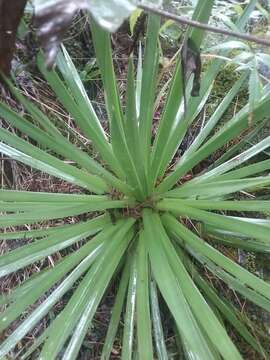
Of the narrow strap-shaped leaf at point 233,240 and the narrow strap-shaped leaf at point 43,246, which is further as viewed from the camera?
the narrow strap-shaped leaf at point 233,240

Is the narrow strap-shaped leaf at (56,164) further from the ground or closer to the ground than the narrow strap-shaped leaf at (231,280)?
further from the ground

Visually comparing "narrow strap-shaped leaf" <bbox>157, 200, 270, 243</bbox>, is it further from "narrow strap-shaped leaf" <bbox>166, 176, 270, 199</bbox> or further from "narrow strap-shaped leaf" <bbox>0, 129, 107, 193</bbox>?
"narrow strap-shaped leaf" <bbox>0, 129, 107, 193</bbox>

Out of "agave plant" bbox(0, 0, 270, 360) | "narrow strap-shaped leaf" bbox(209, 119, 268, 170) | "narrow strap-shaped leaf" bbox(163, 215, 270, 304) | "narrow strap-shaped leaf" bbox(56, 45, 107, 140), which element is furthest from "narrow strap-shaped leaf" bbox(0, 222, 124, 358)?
"narrow strap-shaped leaf" bbox(209, 119, 268, 170)

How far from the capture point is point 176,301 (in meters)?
1.02

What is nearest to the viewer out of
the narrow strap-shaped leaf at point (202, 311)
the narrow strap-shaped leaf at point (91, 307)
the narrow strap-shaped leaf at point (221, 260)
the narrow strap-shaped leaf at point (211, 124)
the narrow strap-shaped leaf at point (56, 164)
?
the narrow strap-shaped leaf at point (202, 311)

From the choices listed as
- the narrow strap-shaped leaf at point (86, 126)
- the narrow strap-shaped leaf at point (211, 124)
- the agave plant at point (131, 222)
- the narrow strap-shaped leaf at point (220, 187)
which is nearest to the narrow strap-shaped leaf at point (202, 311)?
the agave plant at point (131, 222)

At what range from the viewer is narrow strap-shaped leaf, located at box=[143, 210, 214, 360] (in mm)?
989

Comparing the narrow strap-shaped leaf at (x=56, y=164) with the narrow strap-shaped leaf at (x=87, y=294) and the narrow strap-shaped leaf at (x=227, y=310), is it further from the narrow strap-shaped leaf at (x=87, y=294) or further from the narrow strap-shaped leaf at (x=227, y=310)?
the narrow strap-shaped leaf at (x=227, y=310)

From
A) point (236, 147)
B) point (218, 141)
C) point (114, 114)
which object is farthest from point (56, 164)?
point (236, 147)

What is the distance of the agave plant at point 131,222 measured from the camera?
1.11 meters

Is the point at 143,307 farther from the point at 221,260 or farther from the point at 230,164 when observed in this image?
the point at 230,164

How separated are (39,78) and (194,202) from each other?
37.0 inches

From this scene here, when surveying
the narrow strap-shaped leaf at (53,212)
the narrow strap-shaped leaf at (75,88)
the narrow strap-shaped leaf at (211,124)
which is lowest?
the narrow strap-shaped leaf at (53,212)

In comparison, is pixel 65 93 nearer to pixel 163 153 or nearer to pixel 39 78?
pixel 163 153
